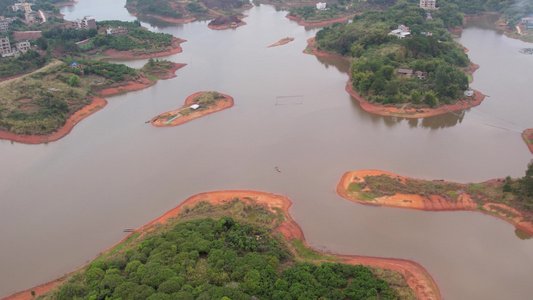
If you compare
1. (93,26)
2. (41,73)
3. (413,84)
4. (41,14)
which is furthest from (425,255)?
(41,14)

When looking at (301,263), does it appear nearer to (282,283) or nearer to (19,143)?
(282,283)

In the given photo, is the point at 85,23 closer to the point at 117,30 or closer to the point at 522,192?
the point at 117,30

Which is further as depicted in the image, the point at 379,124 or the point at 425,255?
the point at 379,124

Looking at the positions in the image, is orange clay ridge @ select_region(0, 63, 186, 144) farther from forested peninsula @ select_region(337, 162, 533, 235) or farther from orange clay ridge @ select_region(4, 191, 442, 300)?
forested peninsula @ select_region(337, 162, 533, 235)

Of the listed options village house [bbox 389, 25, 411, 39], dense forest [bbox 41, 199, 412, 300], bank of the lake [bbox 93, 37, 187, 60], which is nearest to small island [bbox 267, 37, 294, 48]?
bank of the lake [bbox 93, 37, 187, 60]

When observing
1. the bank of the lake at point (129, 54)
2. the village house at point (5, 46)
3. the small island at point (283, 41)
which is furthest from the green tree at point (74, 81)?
the small island at point (283, 41)

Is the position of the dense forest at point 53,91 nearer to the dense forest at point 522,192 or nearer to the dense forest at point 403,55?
the dense forest at point 403,55

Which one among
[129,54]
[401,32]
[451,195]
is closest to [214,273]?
[451,195]
